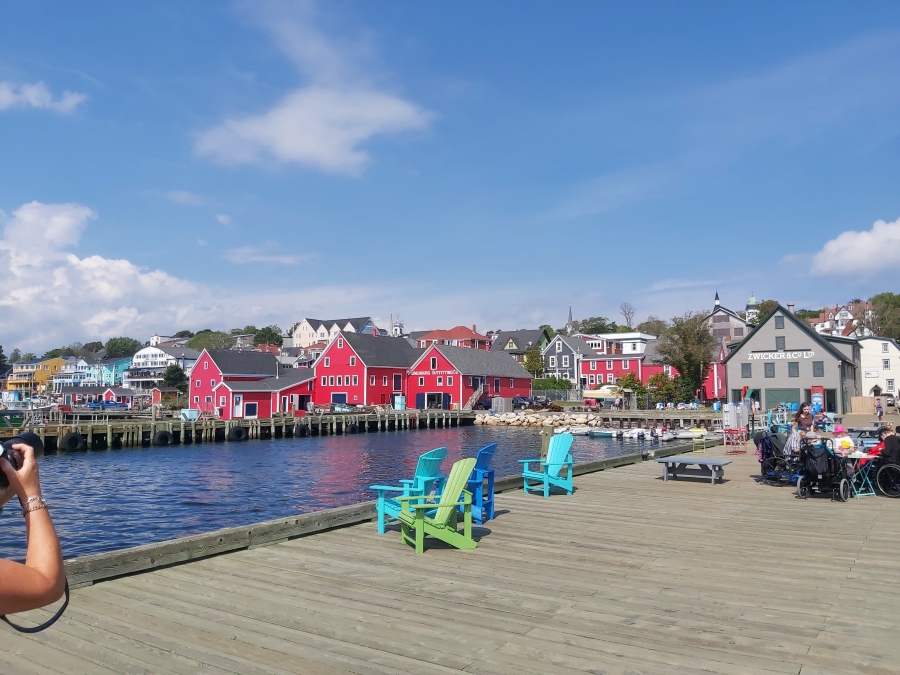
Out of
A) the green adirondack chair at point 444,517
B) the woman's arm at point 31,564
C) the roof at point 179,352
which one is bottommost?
the green adirondack chair at point 444,517

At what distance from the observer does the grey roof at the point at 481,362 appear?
7319cm

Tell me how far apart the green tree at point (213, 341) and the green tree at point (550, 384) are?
306 feet

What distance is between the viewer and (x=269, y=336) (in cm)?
16912

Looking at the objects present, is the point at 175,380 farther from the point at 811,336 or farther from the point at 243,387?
the point at 811,336

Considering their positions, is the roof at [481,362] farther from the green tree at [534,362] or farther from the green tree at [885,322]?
the green tree at [885,322]

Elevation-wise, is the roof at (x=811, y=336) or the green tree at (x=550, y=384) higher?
the roof at (x=811, y=336)

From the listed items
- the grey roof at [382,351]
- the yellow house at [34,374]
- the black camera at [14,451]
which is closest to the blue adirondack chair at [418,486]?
the black camera at [14,451]

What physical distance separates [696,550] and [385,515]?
13.2 ft

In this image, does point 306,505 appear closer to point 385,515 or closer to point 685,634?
point 385,515

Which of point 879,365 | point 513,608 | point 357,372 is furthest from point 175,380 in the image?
point 513,608

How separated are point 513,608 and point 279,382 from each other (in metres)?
65.0

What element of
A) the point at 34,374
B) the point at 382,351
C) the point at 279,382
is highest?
the point at 382,351

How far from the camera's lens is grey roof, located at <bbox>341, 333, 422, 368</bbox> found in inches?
2800

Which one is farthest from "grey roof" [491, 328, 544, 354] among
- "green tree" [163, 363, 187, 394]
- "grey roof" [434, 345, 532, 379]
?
"green tree" [163, 363, 187, 394]
